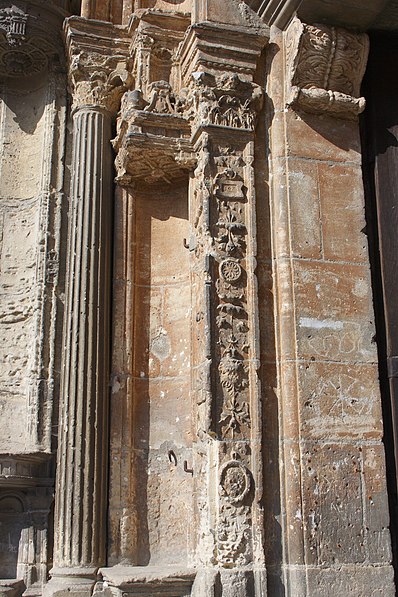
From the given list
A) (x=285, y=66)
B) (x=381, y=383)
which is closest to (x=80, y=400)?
(x=381, y=383)

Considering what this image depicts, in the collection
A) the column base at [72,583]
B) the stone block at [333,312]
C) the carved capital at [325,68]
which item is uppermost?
the carved capital at [325,68]

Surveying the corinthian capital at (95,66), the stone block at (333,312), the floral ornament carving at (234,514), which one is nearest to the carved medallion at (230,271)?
the stone block at (333,312)

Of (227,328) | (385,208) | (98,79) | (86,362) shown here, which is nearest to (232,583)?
(227,328)

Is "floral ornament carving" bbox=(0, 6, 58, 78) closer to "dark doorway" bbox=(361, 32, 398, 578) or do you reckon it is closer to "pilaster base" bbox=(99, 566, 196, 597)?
"dark doorway" bbox=(361, 32, 398, 578)

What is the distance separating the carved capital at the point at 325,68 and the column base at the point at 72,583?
3.45 meters

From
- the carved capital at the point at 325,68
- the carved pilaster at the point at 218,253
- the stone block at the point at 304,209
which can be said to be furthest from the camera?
the carved capital at the point at 325,68

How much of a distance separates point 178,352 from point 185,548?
1.32m

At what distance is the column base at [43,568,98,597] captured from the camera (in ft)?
16.3

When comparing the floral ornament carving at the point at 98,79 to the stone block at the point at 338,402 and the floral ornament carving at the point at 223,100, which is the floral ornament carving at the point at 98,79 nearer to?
the floral ornament carving at the point at 223,100

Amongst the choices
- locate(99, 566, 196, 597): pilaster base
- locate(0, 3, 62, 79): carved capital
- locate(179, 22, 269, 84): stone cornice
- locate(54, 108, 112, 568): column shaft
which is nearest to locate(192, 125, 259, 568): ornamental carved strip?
locate(99, 566, 196, 597): pilaster base

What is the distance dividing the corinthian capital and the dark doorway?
6.28ft

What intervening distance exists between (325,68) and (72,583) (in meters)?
3.91

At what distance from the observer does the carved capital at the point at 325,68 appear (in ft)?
18.5

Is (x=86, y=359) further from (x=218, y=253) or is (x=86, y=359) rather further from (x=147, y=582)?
(x=147, y=582)
